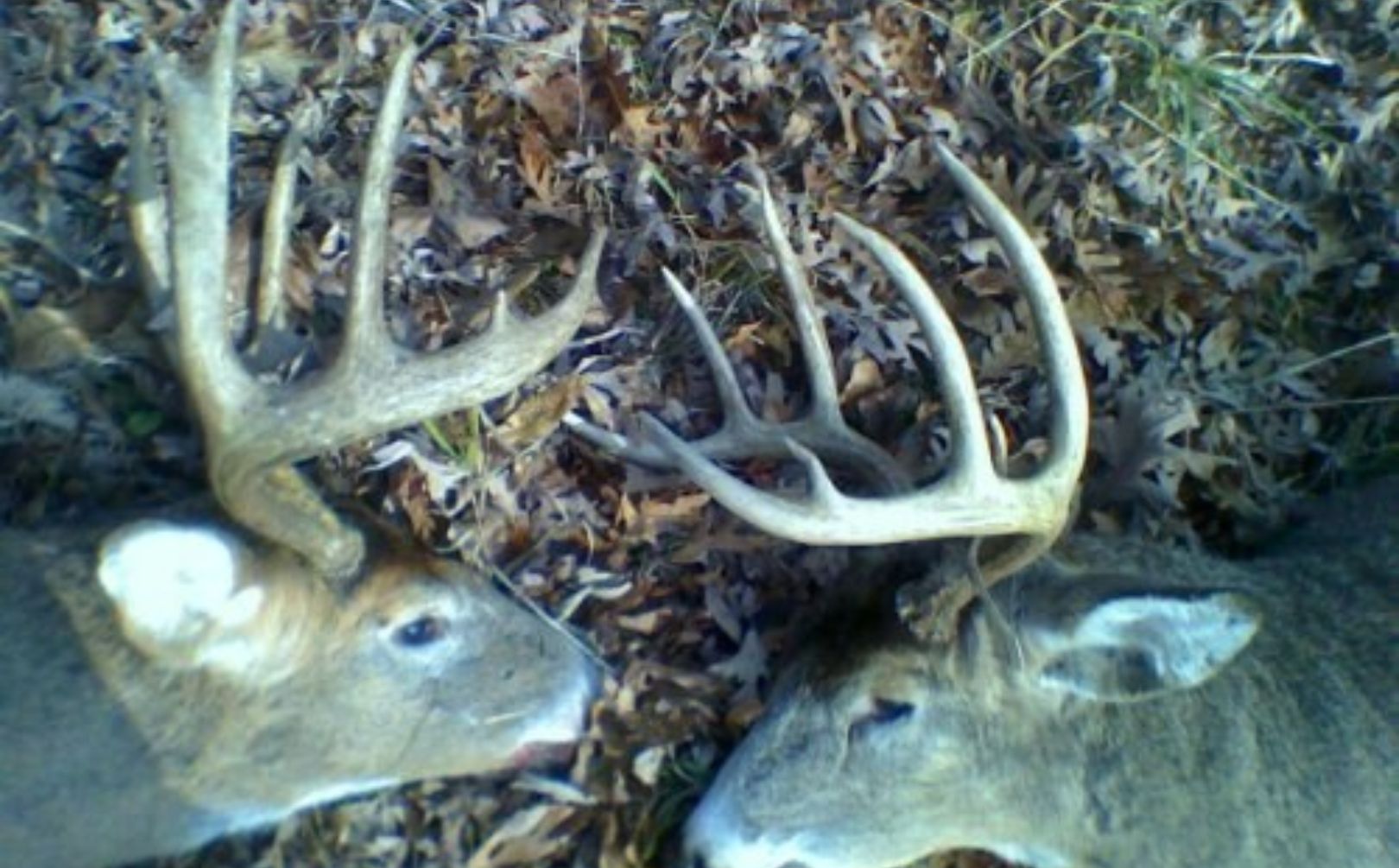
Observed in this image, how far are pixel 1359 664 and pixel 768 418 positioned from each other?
2.04m

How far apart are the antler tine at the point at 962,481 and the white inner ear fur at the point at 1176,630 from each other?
28 cm

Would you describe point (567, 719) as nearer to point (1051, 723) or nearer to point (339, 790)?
point (339, 790)

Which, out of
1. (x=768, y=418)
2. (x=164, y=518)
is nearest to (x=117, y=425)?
(x=164, y=518)

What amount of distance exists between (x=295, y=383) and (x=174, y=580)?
0.62 meters

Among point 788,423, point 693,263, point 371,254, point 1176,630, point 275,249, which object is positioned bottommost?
point 693,263

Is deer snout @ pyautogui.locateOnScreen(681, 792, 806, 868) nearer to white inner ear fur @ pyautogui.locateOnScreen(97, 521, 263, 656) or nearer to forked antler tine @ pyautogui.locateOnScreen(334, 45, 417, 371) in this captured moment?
white inner ear fur @ pyautogui.locateOnScreen(97, 521, 263, 656)

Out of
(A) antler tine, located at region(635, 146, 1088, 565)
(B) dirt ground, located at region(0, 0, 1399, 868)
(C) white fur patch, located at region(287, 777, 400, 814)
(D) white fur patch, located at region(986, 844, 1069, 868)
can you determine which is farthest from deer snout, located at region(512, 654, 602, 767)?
(D) white fur patch, located at region(986, 844, 1069, 868)

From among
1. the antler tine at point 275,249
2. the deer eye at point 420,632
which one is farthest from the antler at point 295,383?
the antler tine at point 275,249

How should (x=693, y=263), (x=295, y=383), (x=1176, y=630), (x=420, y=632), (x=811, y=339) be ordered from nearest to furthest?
(x=295, y=383) < (x=1176, y=630) < (x=420, y=632) < (x=811, y=339) < (x=693, y=263)

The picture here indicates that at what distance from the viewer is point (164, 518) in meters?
5.09

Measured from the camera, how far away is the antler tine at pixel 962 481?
4.63 meters

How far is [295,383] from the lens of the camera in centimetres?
461

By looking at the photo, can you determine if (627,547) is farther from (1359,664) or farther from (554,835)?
(1359,664)

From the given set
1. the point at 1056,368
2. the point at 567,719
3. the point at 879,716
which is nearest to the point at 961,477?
the point at 1056,368
